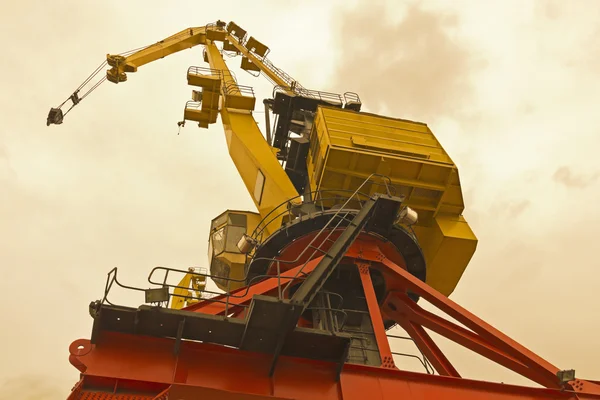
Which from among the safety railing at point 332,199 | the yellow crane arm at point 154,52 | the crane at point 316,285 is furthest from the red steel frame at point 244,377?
the yellow crane arm at point 154,52

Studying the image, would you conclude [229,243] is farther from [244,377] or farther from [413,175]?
[244,377]

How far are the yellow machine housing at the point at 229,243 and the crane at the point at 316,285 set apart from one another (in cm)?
4

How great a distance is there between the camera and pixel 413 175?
1155cm

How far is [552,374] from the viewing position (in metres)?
7.51

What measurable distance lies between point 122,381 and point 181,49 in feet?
60.7

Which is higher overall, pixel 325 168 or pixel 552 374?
pixel 325 168

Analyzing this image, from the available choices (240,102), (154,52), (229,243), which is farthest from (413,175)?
(154,52)

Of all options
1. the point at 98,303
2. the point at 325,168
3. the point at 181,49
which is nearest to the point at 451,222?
the point at 325,168

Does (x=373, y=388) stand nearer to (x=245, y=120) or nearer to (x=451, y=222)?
(x=451, y=222)

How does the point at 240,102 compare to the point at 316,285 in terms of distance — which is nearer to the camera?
the point at 316,285

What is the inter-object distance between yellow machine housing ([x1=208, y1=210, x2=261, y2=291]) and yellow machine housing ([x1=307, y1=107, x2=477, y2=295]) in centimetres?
231

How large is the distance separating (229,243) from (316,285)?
632 cm

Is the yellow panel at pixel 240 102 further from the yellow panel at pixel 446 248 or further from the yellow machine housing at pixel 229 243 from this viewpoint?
the yellow panel at pixel 446 248

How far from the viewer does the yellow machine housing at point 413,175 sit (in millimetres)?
11328
